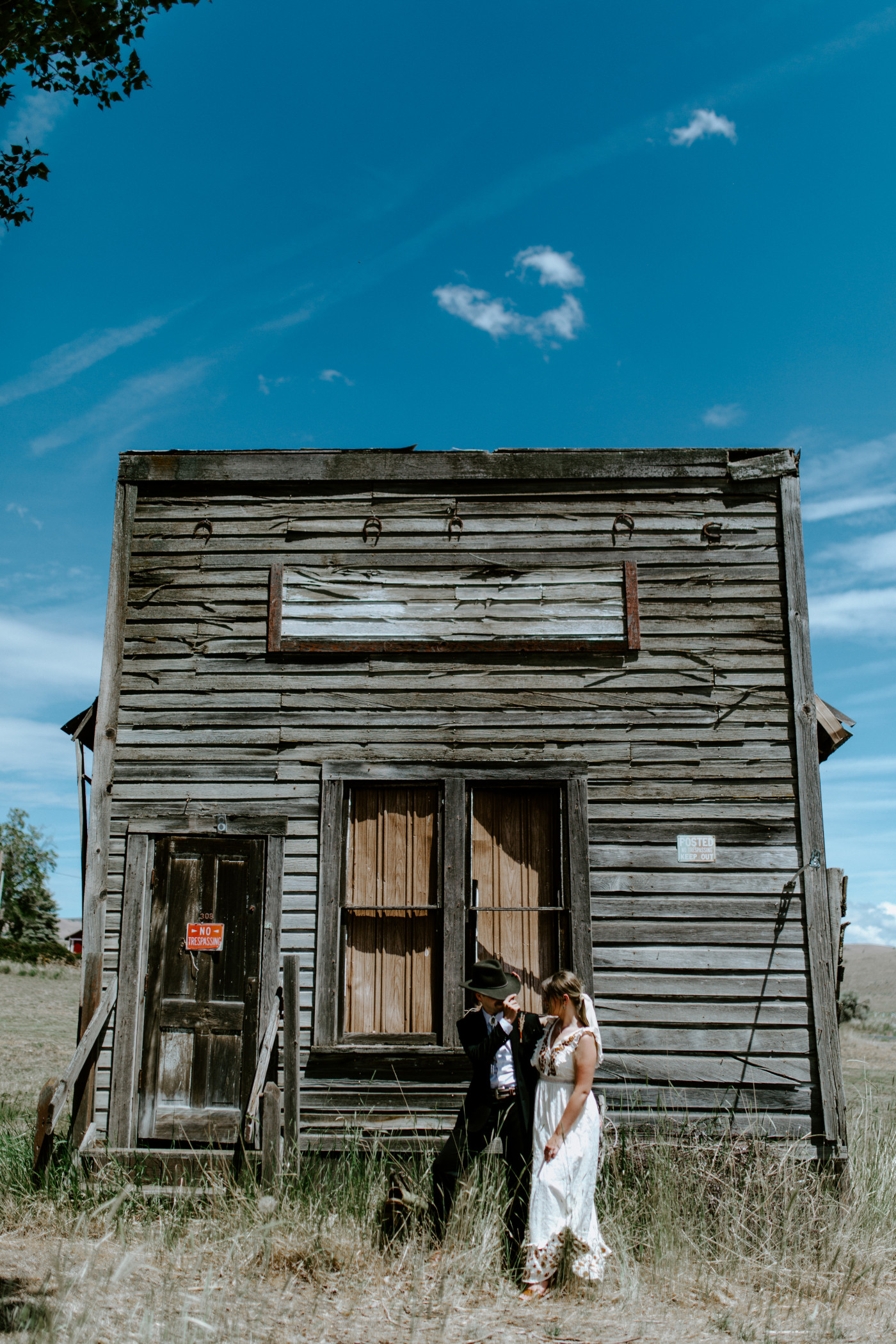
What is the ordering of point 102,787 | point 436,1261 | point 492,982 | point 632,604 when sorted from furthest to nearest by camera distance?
1. point 632,604
2. point 102,787
3. point 492,982
4. point 436,1261

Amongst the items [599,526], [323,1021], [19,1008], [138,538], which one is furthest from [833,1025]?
[19,1008]

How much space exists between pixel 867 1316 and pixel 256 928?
4176mm

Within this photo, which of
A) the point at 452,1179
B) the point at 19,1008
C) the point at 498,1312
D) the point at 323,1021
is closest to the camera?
the point at 498,1312

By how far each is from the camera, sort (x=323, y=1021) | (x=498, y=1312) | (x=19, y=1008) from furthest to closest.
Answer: (x=19, y=1008) → (x=323, y=1021) → (x=498, y=1312)

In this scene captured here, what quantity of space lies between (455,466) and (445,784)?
2.46 m

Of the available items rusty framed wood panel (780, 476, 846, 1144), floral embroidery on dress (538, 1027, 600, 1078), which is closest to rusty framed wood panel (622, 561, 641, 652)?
rusty framed wood panel (780, 476, 846, 1144)

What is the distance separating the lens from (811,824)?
263 inches

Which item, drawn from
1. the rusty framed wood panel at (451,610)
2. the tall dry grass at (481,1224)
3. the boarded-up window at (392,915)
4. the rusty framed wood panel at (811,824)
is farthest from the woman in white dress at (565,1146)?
the rusty framed wood panel at (451,610)

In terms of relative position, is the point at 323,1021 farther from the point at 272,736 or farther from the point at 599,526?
the point at 599,526

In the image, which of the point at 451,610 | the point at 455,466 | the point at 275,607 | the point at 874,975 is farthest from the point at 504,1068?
the point at 874,975

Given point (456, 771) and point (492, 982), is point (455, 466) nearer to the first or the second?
point (456, 771)

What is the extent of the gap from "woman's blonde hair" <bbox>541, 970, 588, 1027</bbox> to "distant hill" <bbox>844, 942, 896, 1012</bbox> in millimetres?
29463

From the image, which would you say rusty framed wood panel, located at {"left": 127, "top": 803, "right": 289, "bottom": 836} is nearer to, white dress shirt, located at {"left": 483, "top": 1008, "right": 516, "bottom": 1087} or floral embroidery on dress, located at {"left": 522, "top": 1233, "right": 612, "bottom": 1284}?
white dress shirt, located at {"left": 483, "top": 1008, "right": 516, "bottom": 1087}

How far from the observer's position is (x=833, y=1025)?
6.39 metres
